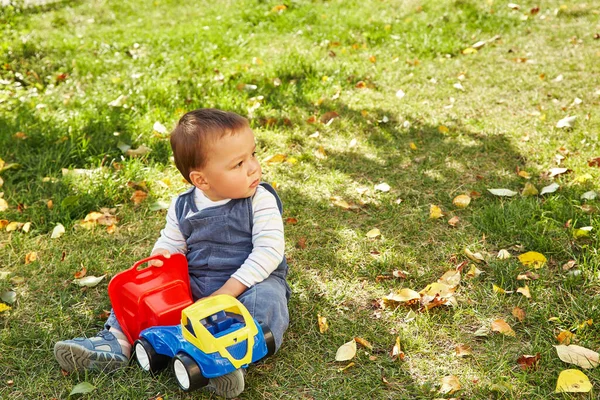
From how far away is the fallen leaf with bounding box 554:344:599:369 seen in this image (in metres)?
2.22

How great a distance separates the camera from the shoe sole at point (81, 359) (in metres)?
2.27

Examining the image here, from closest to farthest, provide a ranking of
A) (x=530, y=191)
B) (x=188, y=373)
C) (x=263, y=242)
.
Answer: (x=188, y=373)
(x=263, y=242)
(x=530, y=191)

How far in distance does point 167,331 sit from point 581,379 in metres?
1.42

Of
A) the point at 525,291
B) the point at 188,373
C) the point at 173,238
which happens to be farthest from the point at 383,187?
the point at 188,373

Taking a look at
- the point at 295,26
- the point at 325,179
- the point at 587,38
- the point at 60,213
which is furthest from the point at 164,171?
the point at 587,38

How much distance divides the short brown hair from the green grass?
0.79 m

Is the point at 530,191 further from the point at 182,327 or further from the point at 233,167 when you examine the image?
the point at 182,327

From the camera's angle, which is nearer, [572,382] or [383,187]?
[572,382]

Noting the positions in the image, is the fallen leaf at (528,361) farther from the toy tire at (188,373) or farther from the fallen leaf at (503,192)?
the fallen leaf at (503,192)

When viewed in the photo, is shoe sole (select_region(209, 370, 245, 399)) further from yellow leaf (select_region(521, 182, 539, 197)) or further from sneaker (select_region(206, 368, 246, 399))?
yellow leaf (select_region(521, 182, 539, 197))

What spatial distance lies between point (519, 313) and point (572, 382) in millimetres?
437

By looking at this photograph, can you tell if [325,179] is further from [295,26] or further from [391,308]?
[295,26]

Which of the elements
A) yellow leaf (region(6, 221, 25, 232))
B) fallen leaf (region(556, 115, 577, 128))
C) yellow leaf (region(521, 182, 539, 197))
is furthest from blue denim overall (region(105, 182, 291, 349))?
fallen leaf (region(556, 115, 577, 128))

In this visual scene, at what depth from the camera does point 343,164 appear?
4.02 metres
